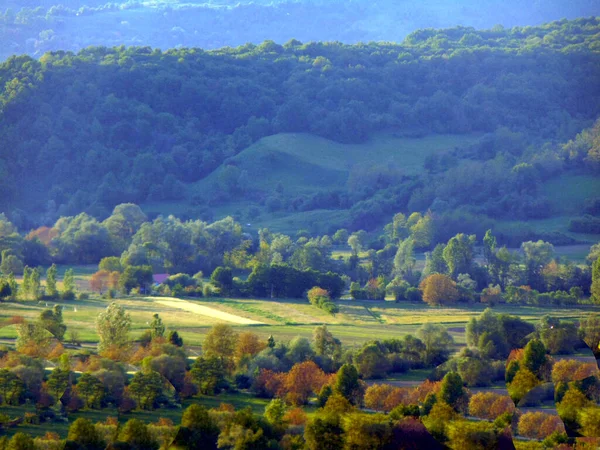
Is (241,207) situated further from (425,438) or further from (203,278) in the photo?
(425,438)

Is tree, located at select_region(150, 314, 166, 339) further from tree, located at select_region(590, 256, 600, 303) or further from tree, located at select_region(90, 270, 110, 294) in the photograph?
tree, located at select_region(590, 256, 600, 303)

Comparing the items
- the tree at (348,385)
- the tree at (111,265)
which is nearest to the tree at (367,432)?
the tree at (348,385)

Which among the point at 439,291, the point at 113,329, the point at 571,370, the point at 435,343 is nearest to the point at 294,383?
the point at 435,343

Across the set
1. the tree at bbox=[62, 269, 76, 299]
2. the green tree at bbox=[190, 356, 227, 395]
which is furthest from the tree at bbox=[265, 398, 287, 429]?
the tree at bbox=[62, 269, 76, 299]

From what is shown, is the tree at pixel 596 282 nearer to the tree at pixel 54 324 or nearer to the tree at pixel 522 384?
the tree at pixel 54 324

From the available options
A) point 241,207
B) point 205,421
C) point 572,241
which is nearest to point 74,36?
point 241,207
